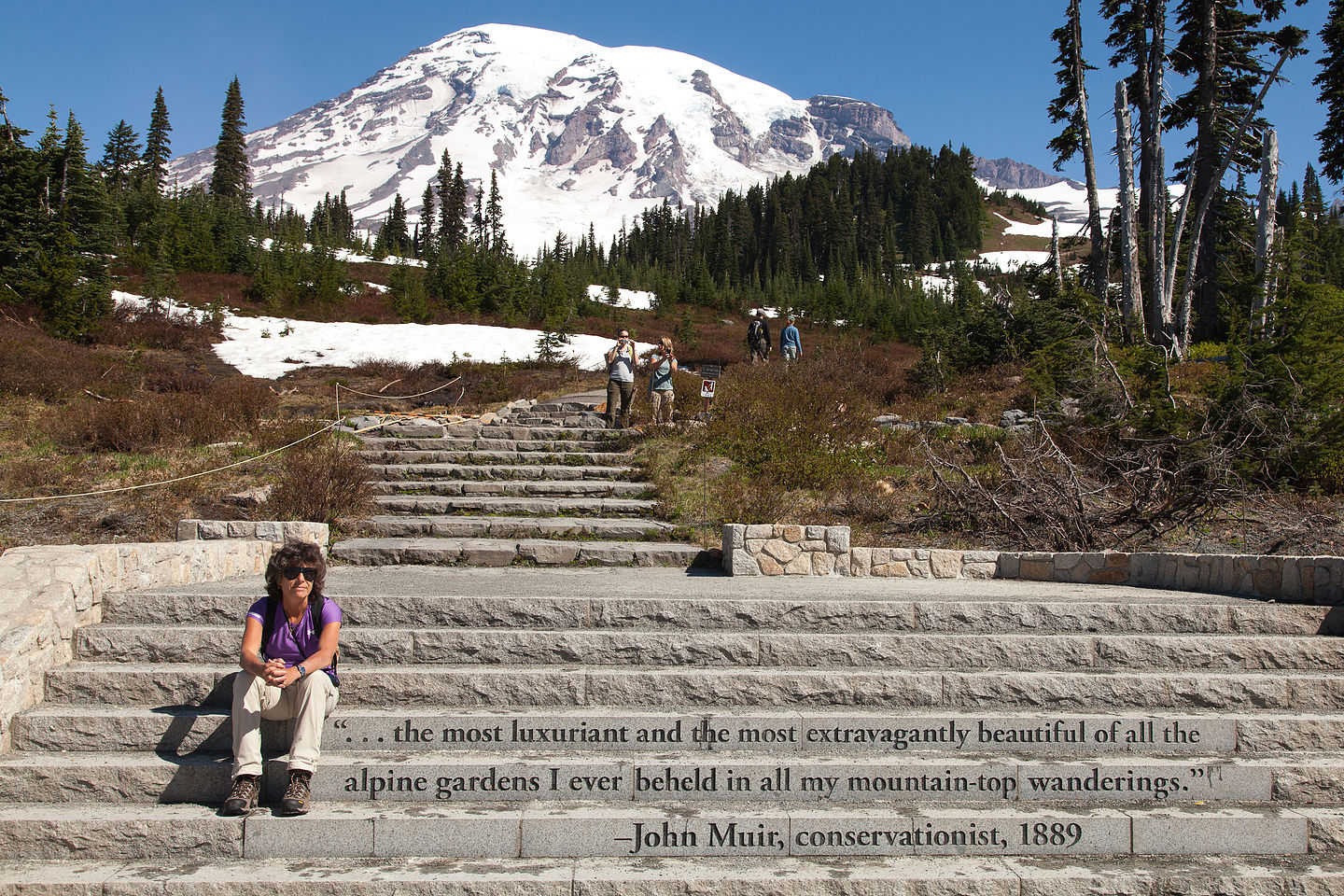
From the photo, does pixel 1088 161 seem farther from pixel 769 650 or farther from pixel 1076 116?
pixel 769 650

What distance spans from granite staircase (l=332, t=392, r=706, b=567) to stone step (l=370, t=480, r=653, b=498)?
1cm

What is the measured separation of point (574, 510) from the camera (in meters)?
10.1

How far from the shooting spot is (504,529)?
9.09 metres

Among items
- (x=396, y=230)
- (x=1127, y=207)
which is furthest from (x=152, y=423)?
(x=396, y=230)

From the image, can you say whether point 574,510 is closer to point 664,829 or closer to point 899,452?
point 899,452

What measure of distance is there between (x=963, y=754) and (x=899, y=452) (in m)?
8.19

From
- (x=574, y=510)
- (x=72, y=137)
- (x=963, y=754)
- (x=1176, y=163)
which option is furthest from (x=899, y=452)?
(x=72, y=137)

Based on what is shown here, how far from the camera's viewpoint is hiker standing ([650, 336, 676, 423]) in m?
13.6

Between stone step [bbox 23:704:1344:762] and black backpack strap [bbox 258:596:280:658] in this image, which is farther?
stone step [bbox 23:704:1344:762]

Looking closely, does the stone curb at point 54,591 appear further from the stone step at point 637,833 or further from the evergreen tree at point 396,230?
the evergreen tree at point 396,230

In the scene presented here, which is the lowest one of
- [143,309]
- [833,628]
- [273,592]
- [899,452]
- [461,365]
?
[833,628]

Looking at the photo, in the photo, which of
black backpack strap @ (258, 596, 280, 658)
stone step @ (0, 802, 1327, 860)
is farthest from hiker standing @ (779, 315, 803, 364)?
black backpack strap @ (258, 596, 280, 658)

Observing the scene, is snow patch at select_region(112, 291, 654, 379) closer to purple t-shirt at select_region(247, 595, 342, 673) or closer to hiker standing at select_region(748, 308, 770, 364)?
Answer: hiker standing at select_region(748, 308, 770, 364)

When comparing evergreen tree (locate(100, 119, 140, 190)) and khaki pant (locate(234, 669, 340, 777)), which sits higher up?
Result: evergreen tree (locate(100, 119, 140, 190))
